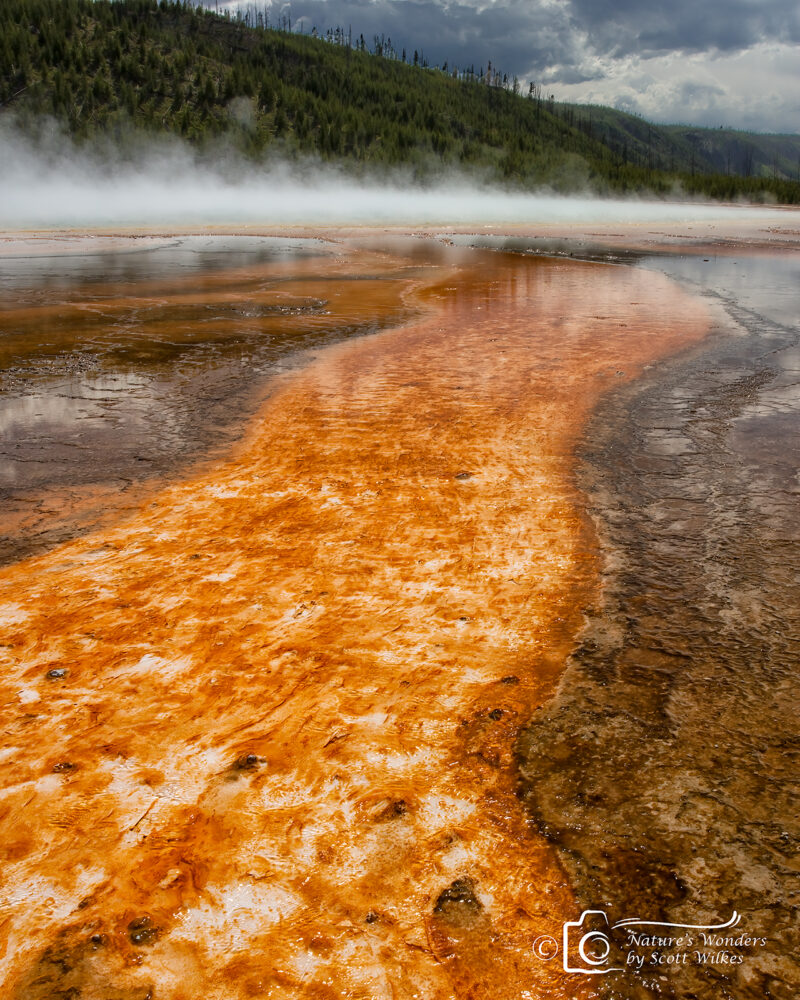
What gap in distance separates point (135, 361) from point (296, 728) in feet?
19.4

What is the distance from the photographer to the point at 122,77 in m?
73.4

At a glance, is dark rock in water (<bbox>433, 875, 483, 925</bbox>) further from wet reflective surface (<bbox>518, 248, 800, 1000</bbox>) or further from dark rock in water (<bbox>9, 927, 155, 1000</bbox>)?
dark rock in water (<bbox>9, 927, 155, 1000</bbox>)

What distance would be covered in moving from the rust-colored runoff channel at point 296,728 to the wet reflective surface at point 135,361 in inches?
21.7

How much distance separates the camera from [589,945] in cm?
173

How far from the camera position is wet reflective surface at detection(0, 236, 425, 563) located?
454 cm

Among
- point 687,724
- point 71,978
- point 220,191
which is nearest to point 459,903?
point 71,978

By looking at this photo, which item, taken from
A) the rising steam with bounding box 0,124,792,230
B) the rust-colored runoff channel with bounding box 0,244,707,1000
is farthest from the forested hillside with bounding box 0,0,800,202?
the rust-colored runoff channel with bounding box 0,244,707,1000

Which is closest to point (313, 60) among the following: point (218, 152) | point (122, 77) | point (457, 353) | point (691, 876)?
point (122, 77)

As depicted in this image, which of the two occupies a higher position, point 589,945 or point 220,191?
point 220,191

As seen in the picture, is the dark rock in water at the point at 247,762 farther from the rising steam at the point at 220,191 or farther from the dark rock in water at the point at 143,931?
the rising steam at the point at 220,191

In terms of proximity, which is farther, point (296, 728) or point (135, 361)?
point (135, 361)

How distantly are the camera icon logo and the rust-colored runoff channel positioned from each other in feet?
0.12

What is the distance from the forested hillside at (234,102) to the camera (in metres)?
68.4

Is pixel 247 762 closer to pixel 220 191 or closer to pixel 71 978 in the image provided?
pixel 71 978
